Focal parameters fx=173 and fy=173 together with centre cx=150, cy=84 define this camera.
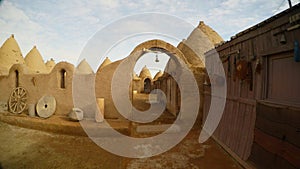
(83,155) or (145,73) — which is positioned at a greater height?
(145,73)

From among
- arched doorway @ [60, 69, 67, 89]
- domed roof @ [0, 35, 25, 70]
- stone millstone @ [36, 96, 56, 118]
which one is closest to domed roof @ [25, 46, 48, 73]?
domed roof @ [0, 35, 25, 70]

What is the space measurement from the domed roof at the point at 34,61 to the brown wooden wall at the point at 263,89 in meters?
25.4

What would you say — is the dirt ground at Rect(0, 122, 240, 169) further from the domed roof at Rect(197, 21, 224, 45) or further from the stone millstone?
the domed roof at Rect(197, 21, 224, 45)

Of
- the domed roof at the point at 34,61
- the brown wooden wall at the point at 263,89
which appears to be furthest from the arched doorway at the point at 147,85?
the brown wooden wall at the point at 263,89

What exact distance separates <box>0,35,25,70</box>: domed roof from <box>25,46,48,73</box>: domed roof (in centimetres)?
183

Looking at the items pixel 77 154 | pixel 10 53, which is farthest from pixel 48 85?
pixel 10 53

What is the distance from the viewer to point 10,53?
20.5 metres

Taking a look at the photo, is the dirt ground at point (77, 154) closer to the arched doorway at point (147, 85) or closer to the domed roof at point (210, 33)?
the domed roof at point (210, 33)

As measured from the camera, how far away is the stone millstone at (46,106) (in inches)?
395

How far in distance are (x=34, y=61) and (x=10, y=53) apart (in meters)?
3.27

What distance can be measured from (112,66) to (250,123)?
291 inches

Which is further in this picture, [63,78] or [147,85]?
[147,85]

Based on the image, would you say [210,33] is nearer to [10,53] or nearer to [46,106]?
[46,106]

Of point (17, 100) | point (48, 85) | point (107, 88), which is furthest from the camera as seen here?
point (17, 100)
